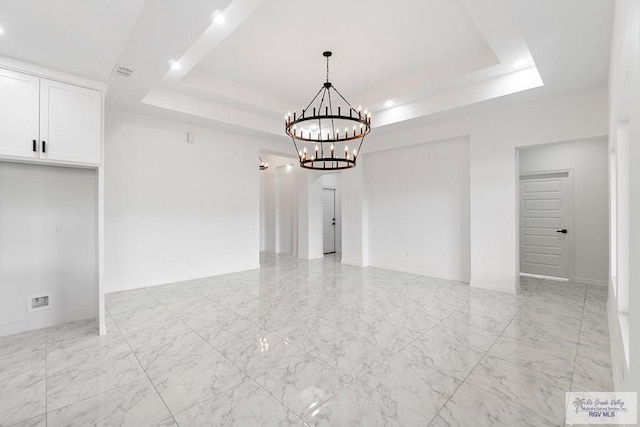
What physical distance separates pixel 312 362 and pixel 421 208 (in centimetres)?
407

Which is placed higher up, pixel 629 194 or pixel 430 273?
pixel 629 194

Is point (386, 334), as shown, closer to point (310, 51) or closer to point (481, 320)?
point (481, 320)

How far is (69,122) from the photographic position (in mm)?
A: 2807

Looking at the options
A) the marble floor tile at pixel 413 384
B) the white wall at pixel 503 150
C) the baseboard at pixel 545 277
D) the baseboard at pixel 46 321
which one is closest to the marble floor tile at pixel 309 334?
the marble floor tile at pixel 413 384

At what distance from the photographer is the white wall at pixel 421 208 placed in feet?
17.0

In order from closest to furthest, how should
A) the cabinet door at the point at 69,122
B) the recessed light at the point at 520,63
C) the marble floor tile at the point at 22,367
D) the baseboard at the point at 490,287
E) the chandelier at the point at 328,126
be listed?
the marble floor tile at the point at 22,367
the cabinet door at the point at 69,122
the recessed light at the point at 520,63
the baseboard at the point at 490,287
the chandelier at the point at 328,126

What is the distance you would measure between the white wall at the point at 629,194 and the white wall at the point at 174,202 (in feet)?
17.5

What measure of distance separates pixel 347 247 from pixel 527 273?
3.67m

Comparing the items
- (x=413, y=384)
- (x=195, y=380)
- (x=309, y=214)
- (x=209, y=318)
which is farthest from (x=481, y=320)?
(x=309, y=214)

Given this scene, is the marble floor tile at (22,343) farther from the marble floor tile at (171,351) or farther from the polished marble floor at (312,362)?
the marble floor tile at (171,351)

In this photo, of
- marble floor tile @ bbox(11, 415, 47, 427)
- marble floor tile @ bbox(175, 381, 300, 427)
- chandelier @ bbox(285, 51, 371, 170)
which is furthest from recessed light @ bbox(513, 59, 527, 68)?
marble floor tile @ bbox(11, 415, 47, 427)

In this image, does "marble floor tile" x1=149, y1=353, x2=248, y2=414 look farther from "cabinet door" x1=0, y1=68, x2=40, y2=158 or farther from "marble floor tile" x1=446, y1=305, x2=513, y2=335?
"marble floor tile" x1=446, y1=305, x2=513, y2=335

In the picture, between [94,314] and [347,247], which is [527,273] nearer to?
[347,247]

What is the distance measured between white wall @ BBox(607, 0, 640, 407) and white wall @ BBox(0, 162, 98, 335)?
464 centimetres
